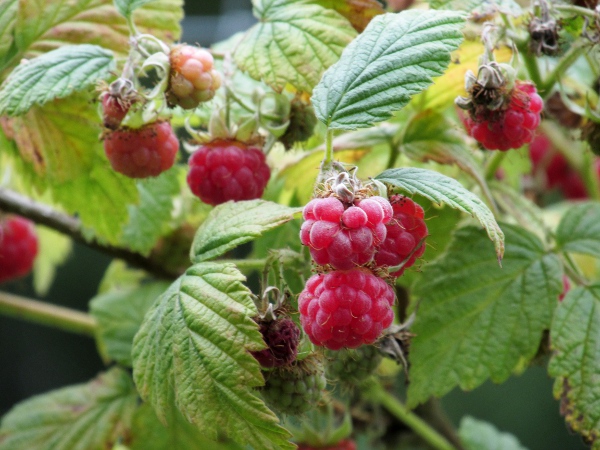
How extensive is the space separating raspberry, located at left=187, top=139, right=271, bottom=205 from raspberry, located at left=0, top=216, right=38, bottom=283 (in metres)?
0.80

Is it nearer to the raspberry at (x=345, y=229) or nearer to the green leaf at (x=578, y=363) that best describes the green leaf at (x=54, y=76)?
the raspberry at (x=345, y=229)

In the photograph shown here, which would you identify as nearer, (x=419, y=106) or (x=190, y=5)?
(x=419, y=106)

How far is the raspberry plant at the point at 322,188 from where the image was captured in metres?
0.79

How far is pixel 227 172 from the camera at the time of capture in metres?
0.96

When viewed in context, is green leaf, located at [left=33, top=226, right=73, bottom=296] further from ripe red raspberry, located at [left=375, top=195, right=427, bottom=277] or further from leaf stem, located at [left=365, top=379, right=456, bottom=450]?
ripe red raspberry, located at [left=375, top=195, right=427, bottom=277]

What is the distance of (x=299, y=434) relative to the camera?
1.23 meters

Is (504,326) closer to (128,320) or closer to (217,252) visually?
(217,252)

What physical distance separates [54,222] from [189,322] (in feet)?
2.49

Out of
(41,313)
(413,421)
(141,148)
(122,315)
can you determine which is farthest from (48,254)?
(141,148)

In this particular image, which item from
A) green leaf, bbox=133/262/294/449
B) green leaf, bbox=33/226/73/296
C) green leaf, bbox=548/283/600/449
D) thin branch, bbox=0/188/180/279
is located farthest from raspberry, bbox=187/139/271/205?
green leaf, bbox=33/226/73/296

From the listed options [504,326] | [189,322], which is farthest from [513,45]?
[189,322]

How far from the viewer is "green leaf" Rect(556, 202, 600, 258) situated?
107cm

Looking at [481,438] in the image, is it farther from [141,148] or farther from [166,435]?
[141,148]

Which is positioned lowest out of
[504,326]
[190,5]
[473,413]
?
[473,413]
